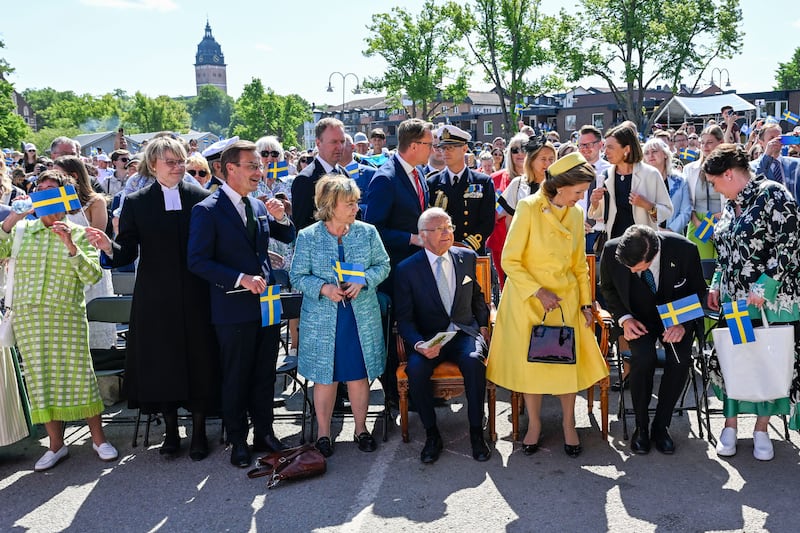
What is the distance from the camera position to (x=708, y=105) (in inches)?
1256

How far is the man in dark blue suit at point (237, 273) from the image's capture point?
4445 mm

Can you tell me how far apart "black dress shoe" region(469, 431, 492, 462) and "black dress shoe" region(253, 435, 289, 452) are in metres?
1.29

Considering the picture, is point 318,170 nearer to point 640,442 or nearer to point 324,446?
point 324,446

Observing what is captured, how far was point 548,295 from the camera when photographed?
180 inches

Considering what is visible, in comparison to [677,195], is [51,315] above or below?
below

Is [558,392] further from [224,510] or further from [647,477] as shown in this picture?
[224,510]

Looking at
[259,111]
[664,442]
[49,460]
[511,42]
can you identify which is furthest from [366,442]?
[259,111]

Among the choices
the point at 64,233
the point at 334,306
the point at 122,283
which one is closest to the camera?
the point at 64,233

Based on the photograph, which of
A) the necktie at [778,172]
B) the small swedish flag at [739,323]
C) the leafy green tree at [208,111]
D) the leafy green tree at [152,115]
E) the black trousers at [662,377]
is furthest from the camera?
the leafy green tree at [208,111]

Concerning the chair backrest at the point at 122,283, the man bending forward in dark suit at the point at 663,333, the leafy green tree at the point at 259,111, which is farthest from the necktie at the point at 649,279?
the leafy green tree at the point at 259,111

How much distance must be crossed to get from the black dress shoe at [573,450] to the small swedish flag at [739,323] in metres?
1.18

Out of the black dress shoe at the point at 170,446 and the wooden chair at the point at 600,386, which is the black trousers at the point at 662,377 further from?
the black dress shoe at the point at 170,446

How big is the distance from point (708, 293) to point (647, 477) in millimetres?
1403

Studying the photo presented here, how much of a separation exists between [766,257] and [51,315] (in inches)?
180
